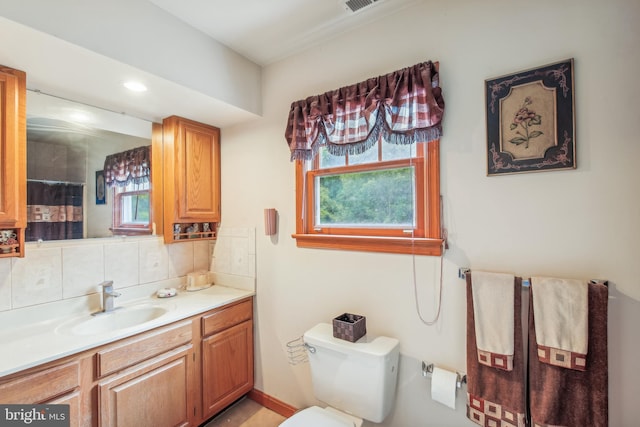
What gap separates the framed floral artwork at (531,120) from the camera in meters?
1.24

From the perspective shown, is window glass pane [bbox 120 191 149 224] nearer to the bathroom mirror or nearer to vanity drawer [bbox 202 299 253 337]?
the bathroom mirror

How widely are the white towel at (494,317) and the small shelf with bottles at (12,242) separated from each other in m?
2.21

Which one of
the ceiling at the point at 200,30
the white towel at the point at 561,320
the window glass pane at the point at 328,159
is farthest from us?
the window glass pane at the point at 328,159

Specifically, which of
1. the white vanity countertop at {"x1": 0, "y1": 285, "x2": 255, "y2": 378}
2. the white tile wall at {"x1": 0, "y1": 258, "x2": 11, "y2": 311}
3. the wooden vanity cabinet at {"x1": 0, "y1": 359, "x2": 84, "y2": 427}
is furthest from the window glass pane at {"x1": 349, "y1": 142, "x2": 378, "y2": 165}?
the white tile wall at {"x1": 0, "y1": 258, "x2": 11, "y2": 311}

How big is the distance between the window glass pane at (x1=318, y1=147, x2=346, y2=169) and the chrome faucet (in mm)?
1525

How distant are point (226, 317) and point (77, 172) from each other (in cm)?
131

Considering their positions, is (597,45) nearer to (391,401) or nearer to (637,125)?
(637,125)

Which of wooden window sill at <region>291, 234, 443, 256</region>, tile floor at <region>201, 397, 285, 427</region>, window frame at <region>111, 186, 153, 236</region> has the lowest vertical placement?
tile floor at <region>201, 397, 285, 427</region>

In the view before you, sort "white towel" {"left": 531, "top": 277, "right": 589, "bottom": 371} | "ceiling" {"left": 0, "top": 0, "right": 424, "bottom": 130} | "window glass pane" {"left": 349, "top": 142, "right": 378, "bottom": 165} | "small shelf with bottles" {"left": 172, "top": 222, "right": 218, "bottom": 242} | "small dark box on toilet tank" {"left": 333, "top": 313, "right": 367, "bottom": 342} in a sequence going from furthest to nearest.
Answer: "small shelf with bottles" {"left": 172, "top": 222, "right": 218, "bottom": 242}
"window glass pane" {"left": 349, "top": 142, "right": 378, "bottom": 165}
"small dark box on toilet tank" {"left": 333, "top": 313, "right": 367, "bottom": 342}
"ceiling" {"left": 0, "top": 0, "right": 424, "bottom": 130}
"white towel" {"left": 531, "top": 277, "right": 589, "bottom": 371}

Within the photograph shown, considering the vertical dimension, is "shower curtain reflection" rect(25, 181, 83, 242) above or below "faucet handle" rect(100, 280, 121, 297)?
above

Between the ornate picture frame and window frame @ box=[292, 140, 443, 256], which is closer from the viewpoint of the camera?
window frame @ box=[292, 140, 443, 256]

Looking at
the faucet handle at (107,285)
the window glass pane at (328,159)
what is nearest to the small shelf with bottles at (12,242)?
the faucet handle at (107,285)

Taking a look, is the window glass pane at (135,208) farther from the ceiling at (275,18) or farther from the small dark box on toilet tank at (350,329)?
the small dark box on toilet tank at (350,329)

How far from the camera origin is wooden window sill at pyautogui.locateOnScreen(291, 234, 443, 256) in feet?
5.00
